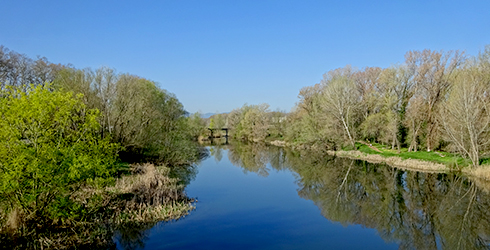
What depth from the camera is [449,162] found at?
26.3 metres

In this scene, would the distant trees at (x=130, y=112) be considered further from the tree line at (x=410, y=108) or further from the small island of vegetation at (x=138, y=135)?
the tree line at (x=410, y=108)

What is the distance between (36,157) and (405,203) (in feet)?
59.9

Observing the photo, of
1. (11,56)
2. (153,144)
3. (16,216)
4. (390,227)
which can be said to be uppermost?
(11,56)

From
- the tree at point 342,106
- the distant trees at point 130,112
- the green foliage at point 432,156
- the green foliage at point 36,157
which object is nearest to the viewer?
the green foliage at point 36,157

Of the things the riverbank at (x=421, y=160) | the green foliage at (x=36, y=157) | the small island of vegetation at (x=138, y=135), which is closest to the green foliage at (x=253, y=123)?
the small island of vegetation at (x=138, y=135)

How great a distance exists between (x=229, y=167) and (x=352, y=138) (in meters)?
18.0

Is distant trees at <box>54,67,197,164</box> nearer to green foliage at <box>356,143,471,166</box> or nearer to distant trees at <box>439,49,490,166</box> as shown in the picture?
green foliage at <box>356,143,471,166</box>

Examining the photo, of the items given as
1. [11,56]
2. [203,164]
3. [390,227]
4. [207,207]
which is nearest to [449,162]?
[390,227]

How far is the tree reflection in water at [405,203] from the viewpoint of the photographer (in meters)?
13.1

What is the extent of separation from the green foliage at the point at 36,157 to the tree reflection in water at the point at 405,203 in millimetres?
12017

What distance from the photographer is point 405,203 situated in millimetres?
17891

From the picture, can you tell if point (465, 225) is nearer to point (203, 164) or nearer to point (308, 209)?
point (308, 209)

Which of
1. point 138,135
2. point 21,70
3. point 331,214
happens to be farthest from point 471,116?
point 21,70

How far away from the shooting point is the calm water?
12.4 meters
